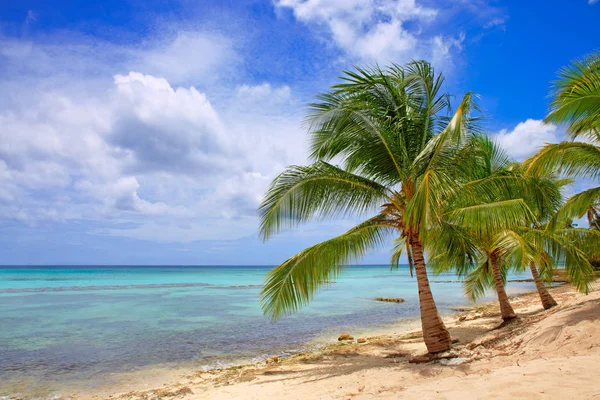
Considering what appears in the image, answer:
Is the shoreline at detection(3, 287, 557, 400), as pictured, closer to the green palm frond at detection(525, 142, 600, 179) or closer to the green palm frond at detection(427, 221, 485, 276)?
the green palm frond at detection(427, 221, 485, 276)

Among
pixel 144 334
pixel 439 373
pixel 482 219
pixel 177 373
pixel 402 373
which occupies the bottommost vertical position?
pixel 144 334

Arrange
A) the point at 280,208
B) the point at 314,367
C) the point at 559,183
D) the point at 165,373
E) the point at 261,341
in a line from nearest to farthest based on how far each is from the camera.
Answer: the point at 280,208, the point at 314,367, the point at 165,373, the point at 559,183, the point at 261,341

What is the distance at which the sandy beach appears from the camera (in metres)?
4.35

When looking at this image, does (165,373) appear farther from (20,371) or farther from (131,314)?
(131,314)

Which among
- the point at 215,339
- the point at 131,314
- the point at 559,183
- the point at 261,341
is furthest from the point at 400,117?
the point at 131,314

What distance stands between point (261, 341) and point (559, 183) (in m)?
10.7

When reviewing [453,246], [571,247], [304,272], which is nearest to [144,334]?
[304,272]

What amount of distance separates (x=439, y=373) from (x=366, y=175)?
390 centimetres

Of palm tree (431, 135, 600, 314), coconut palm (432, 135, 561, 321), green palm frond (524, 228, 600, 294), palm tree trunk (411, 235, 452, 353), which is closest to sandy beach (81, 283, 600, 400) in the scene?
palm tree trunk (411, 235, 452, 353)

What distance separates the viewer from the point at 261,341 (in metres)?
12.7

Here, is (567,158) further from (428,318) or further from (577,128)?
(428,318)

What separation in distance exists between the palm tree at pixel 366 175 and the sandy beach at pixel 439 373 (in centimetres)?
124

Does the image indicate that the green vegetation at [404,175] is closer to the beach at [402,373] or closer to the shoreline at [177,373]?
the beach at [402,373]

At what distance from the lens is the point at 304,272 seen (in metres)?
7.34
